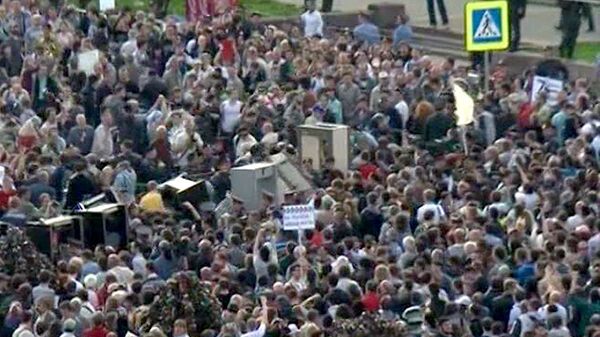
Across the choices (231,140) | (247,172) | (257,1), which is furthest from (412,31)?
(247,172)

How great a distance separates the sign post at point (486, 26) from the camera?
40.7 metres

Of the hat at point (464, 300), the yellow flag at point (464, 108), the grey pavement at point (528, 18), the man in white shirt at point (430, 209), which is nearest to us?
the hat at point (464, 300)

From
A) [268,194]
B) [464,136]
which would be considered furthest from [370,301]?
[464,136]

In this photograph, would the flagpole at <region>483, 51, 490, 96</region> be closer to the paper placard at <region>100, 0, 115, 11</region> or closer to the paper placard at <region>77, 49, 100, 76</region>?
the paper placard at <region>77, 49, 100, 76</region>

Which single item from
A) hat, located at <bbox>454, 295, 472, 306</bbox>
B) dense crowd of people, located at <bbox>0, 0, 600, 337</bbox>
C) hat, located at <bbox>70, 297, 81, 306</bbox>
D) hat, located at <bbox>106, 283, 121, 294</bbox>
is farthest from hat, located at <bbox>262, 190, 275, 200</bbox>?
hat, located at <bbox>70, 297, 81, 306</bbox>

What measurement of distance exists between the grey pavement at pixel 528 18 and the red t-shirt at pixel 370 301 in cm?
1808

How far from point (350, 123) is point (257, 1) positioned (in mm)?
14393

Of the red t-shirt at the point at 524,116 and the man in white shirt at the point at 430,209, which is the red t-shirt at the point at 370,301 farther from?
the red t-shirt at the point at 524,116

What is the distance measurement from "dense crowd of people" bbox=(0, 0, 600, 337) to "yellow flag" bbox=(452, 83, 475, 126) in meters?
0.16

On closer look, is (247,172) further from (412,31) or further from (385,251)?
(412,31)

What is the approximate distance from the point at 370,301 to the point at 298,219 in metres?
3.37

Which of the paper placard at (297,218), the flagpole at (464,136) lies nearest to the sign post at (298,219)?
the paper placard at (297,218)

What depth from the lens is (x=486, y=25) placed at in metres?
40.8

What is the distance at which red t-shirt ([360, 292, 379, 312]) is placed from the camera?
30.6 meters
